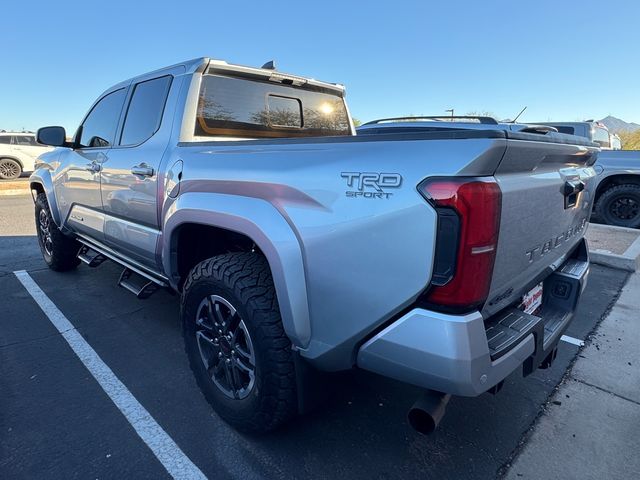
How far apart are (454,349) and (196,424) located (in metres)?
1.65

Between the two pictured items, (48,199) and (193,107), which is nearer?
(193,107)

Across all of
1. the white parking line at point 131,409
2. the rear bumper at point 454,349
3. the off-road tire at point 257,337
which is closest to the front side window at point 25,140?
the white parking line at point 131,409

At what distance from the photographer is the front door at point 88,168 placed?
12.0 ft

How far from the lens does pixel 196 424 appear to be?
2402 mm

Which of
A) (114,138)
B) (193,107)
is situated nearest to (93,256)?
(114,138)

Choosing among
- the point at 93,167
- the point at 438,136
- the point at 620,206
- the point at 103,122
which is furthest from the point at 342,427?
the point at 620,206

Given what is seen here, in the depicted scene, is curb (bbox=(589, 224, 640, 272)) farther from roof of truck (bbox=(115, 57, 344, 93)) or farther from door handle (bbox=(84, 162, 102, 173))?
door handle (bbox=(84, 162, 102, 173))

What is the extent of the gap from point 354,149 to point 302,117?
6.87ft

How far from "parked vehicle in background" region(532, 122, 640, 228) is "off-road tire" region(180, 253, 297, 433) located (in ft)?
23.8

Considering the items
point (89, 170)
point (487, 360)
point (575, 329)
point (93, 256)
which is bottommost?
point (575, 329)

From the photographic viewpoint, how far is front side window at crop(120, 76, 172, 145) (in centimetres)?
302

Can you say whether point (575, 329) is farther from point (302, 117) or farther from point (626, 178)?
point (626, 178)

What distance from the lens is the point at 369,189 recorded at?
1.58 metres

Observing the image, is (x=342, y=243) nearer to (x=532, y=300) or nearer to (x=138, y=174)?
(x=532, y=300)
